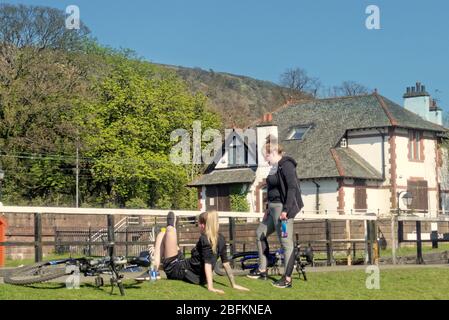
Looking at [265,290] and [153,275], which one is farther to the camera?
[153,275]

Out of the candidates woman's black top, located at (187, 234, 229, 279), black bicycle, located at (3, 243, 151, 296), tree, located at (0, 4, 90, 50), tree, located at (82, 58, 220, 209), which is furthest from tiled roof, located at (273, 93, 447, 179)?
black bicycle, located at (3, 243, 151, 296)

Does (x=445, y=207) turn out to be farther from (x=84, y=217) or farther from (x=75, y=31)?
(x=75, y=31)

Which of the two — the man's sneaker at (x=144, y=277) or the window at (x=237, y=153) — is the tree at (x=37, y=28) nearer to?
the window at (x=237, y=153)

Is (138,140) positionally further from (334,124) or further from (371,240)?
(371,240)

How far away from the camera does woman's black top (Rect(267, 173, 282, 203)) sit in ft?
54.6

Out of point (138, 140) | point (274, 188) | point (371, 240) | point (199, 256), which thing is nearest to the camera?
point (199, 256)

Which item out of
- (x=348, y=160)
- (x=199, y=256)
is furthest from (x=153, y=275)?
(x=348, y=160)

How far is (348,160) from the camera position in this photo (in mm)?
64500

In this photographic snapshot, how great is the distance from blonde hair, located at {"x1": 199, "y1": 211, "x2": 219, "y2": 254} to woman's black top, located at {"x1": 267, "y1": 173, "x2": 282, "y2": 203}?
123 centimetres

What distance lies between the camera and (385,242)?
55.3 m

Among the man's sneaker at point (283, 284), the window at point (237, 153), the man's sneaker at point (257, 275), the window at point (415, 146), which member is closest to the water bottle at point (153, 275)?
the man's sneaker at point (283, 284)

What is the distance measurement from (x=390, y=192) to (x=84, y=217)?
69.7 feet

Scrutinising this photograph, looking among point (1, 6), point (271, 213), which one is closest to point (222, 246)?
point (271, 213)

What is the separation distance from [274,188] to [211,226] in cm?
139
